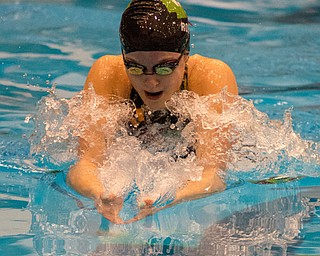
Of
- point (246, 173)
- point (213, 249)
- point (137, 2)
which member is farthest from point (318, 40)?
point (213, 249)

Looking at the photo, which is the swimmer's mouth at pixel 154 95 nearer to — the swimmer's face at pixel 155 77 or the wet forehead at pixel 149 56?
the swimmer's face at pixel 155 77

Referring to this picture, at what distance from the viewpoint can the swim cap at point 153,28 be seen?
260 centimetres

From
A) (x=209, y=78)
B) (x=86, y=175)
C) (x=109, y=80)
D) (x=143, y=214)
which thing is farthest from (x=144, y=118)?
(x=143, y=214)

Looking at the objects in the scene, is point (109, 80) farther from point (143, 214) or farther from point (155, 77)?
point (143, 214)

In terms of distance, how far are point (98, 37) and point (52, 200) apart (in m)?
3.11

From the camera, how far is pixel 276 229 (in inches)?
99.3

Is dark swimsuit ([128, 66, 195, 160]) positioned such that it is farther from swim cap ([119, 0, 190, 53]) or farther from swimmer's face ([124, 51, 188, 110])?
swim cap ([119, 0, 190, 53])

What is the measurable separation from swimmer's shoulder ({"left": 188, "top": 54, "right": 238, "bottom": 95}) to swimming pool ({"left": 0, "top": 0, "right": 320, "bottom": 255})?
1.50 feet

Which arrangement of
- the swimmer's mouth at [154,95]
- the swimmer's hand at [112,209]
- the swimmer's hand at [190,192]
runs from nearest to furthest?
1. the swimmer's hand at [112,209]
2. the swimmer's hand at [190,192]
3. the swimmer's mouth at [154,95]

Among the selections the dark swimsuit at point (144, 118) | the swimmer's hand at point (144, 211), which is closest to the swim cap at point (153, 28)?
the dark swimsuit at point (144, 118)

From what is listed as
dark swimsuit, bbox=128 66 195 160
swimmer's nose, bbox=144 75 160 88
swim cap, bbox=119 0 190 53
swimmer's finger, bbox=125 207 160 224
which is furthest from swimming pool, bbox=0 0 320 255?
swim cap, bbox=119 0 190 53

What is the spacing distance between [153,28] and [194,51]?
2.99 m

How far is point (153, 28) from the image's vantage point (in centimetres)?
261

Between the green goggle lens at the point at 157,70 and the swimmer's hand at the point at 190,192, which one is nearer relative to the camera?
the swimmer's hand at the point at 190,192
